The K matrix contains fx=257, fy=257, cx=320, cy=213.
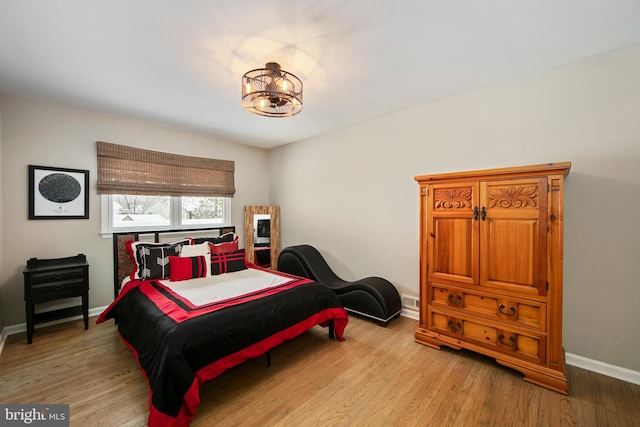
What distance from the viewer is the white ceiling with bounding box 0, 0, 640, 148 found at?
5.36ft

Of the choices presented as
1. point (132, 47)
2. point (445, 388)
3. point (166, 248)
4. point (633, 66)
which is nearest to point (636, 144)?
point (633, 66)

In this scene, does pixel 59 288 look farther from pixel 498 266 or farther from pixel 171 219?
pixel 498 266

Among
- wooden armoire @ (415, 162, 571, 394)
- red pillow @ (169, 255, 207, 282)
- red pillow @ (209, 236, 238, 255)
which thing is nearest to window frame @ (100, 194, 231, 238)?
red pillow @ (209, 236, 238, 255)

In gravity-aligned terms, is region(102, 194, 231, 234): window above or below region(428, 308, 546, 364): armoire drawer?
above

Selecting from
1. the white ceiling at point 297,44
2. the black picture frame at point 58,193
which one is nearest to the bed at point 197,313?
the black picture frame at point 58,193

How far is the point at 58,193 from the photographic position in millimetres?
3041

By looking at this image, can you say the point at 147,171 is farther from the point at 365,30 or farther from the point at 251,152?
the point at 365,30

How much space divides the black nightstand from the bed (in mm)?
471

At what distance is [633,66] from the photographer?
2.03m

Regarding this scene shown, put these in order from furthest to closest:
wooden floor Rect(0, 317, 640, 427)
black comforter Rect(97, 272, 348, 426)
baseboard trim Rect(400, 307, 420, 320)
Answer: baseboard trim Rect(400, 307, 420, 320), wooden floor Rect(0, 317, 640, 427), black comforter Rect(97, 272, 348, 426)

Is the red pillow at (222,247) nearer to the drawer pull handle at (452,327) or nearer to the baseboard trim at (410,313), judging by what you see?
the baseboard trim at (410,313)

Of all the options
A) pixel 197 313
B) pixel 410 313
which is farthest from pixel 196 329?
pixel 410 313

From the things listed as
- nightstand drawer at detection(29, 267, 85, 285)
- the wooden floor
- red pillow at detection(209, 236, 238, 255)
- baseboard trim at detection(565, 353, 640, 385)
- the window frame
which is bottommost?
the wooden floor

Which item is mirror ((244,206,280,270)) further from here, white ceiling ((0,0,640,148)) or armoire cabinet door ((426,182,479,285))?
armoire cabinet door ((426,182,479,285))
